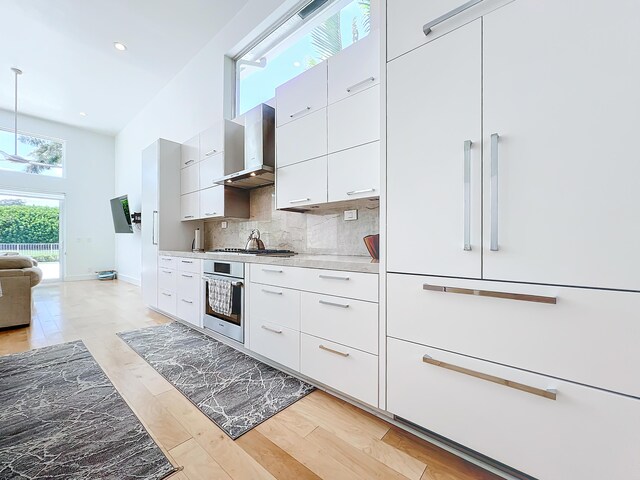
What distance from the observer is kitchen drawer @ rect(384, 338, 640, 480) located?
0.91 metres

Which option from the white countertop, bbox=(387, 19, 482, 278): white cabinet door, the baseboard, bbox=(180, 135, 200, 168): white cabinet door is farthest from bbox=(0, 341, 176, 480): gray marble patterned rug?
the baseboard

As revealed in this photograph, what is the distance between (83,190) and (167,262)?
5.29 m

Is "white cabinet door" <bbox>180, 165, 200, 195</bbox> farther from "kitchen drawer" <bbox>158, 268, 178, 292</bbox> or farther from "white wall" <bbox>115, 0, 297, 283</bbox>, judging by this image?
"kitchen drawer" <bbox>158, 268, 178, 292</bbox>

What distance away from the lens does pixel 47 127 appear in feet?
20.5

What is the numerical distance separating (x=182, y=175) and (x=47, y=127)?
5.23 metres

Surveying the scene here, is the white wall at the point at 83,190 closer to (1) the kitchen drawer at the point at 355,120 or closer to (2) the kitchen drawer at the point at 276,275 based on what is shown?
(2) the kitchen drawer at the point at 276,275

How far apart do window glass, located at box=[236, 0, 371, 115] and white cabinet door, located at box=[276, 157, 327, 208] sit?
1.22 meters

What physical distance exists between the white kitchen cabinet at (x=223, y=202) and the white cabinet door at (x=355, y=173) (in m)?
1.56

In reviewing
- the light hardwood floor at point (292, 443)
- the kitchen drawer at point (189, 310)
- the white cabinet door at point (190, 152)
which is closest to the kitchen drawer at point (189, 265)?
the kitchen drawer at point (189, 310)

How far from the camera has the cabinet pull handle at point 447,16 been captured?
117cm

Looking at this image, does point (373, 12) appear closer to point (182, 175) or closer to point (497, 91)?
point (497, 91)

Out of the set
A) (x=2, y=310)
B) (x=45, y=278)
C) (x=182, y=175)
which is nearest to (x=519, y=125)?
(x=182, y=175)

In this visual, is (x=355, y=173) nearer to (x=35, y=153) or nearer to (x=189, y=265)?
(x=189, y=265)

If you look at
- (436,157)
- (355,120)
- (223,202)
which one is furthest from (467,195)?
(223,202)
